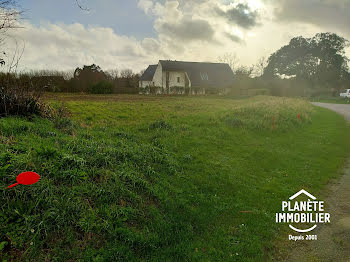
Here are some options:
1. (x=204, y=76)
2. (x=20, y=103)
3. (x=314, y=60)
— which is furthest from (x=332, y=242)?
(x=314, y=60)

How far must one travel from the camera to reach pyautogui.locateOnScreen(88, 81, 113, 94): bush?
3344 centimetres

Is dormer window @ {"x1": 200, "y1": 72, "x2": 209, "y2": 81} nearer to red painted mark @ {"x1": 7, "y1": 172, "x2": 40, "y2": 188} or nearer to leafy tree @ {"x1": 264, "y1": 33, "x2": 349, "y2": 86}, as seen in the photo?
leafy tree @ {"x1": 264, "y1": 33, "x2": 349, "y2": 86}

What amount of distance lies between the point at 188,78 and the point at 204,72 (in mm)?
4182

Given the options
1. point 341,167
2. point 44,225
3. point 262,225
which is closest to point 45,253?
point 44,225

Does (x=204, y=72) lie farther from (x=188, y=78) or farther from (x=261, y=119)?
(x=261, y=119)

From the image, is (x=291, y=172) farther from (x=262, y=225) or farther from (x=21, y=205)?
(x=21, y=205)

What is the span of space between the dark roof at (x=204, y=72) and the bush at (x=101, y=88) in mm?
12165

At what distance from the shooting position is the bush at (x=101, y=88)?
1316 inches

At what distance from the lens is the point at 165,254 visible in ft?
11.7

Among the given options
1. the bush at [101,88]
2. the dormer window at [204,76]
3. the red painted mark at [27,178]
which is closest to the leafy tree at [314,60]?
the dormer window at [204,76]

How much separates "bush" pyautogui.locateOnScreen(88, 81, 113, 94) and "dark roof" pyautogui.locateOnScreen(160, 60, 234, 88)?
12.2 meters

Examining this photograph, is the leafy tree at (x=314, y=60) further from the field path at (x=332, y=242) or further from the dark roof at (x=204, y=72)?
the field path at (x=332, y=242)

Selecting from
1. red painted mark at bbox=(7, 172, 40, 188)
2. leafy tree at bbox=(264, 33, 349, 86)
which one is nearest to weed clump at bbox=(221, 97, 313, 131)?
red painted mark at bbox=(7, 172, 40, 188)

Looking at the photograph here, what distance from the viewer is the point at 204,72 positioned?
150 ft
